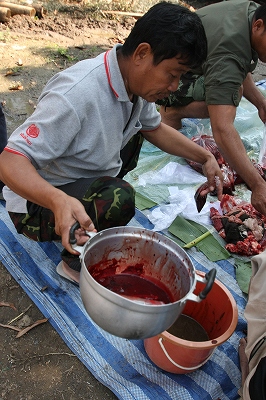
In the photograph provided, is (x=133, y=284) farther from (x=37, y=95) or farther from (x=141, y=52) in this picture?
(x=37, y=95)

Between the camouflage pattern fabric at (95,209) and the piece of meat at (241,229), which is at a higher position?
the camouflage pattern fabric at (95,209)

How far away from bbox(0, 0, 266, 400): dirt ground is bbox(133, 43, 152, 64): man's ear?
4.94 feet

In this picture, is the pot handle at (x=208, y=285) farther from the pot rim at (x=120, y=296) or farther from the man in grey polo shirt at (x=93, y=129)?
the man in grey polo shirt at (x=93, y=129)

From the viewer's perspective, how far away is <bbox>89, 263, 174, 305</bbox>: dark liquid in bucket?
6.17 ft

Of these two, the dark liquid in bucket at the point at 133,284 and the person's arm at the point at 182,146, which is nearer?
the dark liquid in bucket at the point at 133,284

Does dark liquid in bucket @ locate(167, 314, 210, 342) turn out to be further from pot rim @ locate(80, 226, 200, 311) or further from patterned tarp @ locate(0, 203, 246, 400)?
pot rim @ locate(80, 226, 200, 311)

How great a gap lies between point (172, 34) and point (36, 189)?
905 millimetres

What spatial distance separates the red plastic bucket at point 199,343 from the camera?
1.90 m

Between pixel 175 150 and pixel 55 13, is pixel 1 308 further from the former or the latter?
pixel 55 13

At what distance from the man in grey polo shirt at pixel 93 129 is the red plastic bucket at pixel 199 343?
64 centimetres

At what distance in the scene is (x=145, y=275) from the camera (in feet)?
→ 6.70

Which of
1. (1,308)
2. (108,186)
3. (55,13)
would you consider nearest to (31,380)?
(1,308)

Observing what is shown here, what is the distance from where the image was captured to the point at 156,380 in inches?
82.3

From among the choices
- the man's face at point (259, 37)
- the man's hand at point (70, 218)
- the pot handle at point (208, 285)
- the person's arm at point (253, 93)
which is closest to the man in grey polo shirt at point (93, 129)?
the man's hand at point (70, 218)
